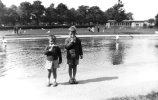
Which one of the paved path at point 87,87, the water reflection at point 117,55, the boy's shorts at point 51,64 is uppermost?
the boy's shorts at point 51,64

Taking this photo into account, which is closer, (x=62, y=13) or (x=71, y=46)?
(x=71, y=46)

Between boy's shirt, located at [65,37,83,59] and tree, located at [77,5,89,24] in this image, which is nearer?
boy's shirt, located at [65,37,83,59]

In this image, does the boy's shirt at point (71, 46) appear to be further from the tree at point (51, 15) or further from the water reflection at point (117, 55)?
the tree at point (51, 15)

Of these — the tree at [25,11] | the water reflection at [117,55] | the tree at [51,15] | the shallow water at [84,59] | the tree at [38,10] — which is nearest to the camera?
the shallow water at [84,59]

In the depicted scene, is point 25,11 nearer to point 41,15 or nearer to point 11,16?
point 41,15

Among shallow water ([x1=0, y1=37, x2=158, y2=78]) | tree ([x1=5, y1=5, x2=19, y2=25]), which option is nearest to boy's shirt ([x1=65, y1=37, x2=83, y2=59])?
shallow water ([x1=0, y1=37, x2=158, y2=78])

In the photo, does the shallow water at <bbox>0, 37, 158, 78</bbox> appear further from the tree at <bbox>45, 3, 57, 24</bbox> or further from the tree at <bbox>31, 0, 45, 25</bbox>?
the tree at <bbox>45, 3, 57, 24</bbox>

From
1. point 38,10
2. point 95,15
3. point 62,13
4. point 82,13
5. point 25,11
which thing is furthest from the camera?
point 95,15

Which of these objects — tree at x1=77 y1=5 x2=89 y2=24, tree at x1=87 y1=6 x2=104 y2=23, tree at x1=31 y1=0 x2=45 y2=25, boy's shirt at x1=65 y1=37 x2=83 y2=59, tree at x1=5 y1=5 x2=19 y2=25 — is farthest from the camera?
tree at x1=87 y1=6 x2=104 y2=23

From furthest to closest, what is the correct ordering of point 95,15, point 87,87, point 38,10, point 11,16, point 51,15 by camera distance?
point 95,15, point 51,15, point 38,10, point 11,16, point 87,87

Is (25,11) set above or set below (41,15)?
above

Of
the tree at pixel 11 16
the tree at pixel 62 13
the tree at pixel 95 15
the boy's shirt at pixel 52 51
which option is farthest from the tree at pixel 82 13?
the boy's shirt at pixel 52 51

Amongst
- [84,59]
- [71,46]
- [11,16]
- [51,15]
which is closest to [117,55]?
[84,59]

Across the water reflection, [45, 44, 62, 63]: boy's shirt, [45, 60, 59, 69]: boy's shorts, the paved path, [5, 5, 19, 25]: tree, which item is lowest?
the water reflection
